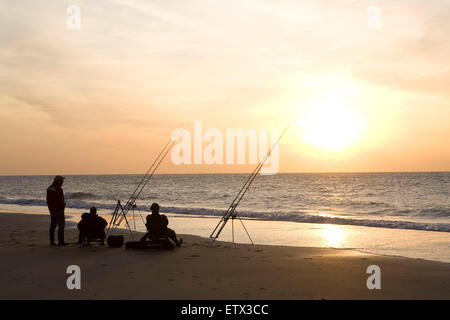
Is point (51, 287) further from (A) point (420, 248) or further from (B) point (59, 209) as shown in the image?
(A) point (420, 248)

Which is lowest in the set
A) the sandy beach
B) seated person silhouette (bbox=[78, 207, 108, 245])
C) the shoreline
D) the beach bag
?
the shoreline

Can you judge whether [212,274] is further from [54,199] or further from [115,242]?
[54,199]

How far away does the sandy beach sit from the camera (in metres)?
6.27

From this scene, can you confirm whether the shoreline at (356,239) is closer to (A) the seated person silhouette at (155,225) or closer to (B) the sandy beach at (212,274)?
(B) the sandy beach at (212,274)

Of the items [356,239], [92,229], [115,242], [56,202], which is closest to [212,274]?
[115,242]

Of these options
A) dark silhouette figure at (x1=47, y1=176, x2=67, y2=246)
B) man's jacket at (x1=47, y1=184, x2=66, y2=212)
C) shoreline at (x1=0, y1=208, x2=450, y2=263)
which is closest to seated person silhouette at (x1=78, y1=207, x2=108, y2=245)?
dark silhouette figure at (x1=47, y1=176, x2=67, y2=246)

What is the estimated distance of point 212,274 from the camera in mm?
7559

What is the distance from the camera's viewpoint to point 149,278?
7.14 meters

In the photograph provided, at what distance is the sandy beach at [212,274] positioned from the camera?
6.27 m

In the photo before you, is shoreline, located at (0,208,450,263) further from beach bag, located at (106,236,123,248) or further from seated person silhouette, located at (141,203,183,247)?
beach bag, located at (106,236,123,248)

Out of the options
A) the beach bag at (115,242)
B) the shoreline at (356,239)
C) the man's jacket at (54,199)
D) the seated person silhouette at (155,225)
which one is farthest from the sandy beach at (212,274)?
the shoreline at (356,239)

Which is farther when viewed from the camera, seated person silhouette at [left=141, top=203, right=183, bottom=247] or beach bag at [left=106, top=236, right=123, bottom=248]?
beach bag at [left=106, top=236, right=123, bottom=248]

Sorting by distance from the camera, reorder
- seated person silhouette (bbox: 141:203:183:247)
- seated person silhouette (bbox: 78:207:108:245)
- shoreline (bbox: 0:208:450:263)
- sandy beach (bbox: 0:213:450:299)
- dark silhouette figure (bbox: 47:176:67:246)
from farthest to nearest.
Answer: shoreline (bbox: 0:208:450:263) → seated person silhouette (bbox: 78:207:108:245) → dark silhouette figure (bbox: 47:176:67:246) → seated person silhouette (bbox: 141:203:183:247) → sandy beach (bbox: 0:213:450:299)

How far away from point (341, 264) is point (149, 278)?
3848mm
